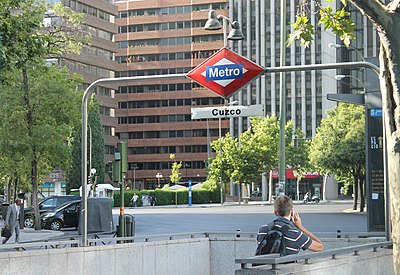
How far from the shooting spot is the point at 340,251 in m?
11.0

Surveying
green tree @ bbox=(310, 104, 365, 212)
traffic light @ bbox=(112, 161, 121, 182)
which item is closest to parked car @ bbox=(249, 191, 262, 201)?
green tree @ bbox=(310, 104, 365, 212)

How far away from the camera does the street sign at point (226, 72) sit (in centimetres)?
1377

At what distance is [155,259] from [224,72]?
155 inches

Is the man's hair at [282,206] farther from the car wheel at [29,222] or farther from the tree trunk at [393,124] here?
the car wheel at [29,222]

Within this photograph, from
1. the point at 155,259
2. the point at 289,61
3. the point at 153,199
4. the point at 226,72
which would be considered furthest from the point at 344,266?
the point at 289,61

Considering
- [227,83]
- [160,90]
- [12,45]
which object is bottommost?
[227,83]

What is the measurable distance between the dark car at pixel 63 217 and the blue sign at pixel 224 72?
27.5m

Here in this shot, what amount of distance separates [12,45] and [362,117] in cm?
4240

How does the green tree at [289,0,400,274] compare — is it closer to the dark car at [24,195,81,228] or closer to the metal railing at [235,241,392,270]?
the metal railing at [235,241,392,270]

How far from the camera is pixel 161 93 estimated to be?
130 meters

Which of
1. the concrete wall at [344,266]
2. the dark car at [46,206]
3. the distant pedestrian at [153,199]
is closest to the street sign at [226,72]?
the concrete wall at [344,266]

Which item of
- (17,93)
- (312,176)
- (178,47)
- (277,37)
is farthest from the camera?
(178,47)

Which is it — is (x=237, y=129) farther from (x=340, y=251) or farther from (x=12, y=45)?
(x=340, y=251)

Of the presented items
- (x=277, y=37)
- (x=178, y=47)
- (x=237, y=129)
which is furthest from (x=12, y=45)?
(x=178, y=47)
